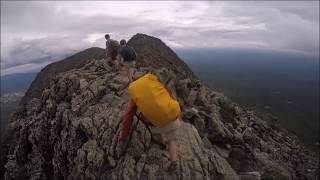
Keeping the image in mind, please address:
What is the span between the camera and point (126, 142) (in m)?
23.9

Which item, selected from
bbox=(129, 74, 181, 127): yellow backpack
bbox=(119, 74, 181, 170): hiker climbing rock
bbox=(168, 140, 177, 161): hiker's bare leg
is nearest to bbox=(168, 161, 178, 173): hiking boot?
bbox=(168, 140, 177, 161): hiker's bare leg

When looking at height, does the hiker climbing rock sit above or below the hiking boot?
above

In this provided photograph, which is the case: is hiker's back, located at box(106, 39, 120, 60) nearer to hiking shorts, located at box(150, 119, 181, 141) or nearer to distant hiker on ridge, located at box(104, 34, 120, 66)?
distant hiker on ridge, located at box(104, 34, 120, 66)

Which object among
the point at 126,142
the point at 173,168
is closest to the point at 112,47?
the point at 126,142

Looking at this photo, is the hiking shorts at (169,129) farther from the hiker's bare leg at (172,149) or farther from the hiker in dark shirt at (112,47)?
the hiker in dark shirt at (112,47)

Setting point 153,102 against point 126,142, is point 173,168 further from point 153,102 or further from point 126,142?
point 153,102

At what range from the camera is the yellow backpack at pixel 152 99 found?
16.9 m

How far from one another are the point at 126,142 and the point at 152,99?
7806mm

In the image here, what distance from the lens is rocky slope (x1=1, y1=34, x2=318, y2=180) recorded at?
2366 cm

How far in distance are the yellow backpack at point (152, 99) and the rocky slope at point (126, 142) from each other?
6.04 meters

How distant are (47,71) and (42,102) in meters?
83.0

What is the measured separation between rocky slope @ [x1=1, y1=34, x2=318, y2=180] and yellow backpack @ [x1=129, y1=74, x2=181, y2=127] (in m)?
6.04

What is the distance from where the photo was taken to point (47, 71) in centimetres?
11719

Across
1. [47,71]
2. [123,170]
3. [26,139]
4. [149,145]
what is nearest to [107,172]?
[123,170]
